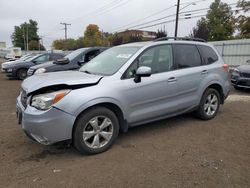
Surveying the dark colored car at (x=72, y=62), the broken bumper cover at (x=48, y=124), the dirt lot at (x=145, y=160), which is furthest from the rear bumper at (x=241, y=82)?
the broken bumper cover at (x=48, y=124)

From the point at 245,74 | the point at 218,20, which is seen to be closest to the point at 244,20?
the point at 218,20

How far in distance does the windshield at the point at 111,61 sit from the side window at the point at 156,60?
18 cm

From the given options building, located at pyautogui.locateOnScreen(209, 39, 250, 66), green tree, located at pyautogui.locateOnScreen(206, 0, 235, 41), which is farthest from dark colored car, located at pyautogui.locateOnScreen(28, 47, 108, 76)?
green tree, located at pyautogui.locateOnScreen(206, 0, 235, 41)

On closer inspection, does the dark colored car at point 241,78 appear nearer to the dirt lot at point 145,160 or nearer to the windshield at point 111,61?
the dirt lot at point 145,160

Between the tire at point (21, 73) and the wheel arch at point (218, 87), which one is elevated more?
the wheel arch at point (218, 87)

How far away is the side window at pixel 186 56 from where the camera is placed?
4738 millimetres

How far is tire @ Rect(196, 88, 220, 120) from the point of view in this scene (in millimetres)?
5207

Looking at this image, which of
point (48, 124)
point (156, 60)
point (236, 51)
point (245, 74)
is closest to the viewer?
A: point (48, 124)

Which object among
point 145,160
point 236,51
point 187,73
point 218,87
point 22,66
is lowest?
point 145,160

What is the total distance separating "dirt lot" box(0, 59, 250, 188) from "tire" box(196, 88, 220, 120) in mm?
319

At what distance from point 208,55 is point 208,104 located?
1.07 meters

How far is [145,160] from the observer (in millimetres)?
3549

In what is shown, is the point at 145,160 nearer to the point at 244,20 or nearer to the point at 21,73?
the point at 21,73

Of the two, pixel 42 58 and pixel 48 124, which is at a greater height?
pixel 42 58
